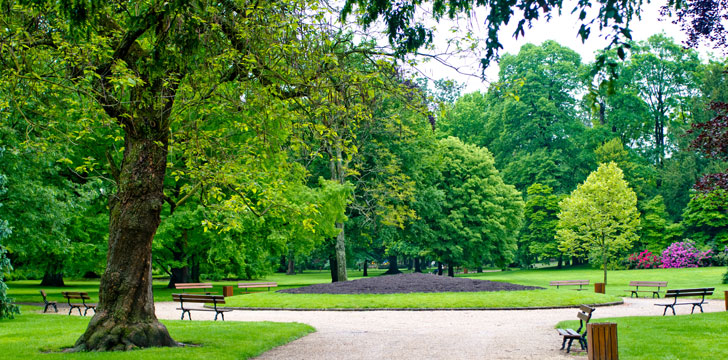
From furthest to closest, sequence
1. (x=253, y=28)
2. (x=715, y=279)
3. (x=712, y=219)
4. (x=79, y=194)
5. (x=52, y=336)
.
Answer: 1. (x=712, y=219)
2. (x=715, y=279)
3. (x=79, y=194)
4. (x=52, y=336)
5. (x=253, y=28)

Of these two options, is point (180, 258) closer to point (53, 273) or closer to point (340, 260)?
point (340, 260)

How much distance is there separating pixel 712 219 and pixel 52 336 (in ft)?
164

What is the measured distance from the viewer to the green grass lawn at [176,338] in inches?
396

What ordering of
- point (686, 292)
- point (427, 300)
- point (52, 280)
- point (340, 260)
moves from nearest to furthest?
point (686, 292), point (427, 300), point (340, 260), point (52, 280)

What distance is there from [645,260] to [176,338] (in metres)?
46.4

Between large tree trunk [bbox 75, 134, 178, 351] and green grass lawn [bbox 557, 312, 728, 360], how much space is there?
8.41 metres

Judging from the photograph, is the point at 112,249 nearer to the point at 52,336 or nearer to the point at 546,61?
the point at 52,336

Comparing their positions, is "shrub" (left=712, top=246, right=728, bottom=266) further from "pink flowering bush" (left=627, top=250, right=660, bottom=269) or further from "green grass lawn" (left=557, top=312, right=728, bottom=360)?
"green grass lawn" (left=557, top=312, right=728, bottom=360)

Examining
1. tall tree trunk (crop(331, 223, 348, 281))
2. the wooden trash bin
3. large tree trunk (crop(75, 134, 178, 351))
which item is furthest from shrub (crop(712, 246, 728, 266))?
large tree trunk (crop(75, 134, 178, 351))

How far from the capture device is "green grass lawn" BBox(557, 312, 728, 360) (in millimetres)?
9909

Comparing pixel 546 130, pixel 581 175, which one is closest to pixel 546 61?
pixel 546 130

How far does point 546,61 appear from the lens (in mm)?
57875

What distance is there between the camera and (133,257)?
11.2 meters

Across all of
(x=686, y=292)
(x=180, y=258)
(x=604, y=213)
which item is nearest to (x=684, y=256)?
(x=604, y=213)
